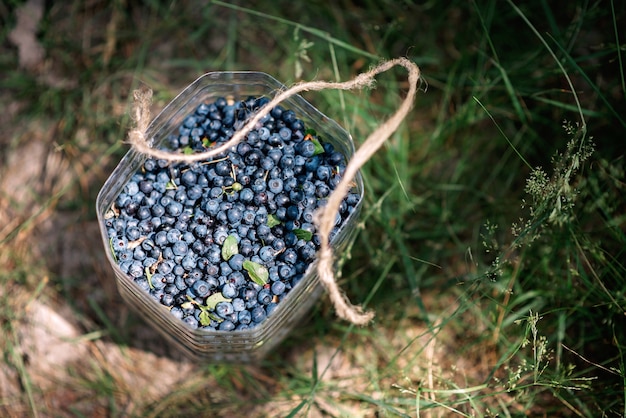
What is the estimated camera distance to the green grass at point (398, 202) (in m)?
1.81

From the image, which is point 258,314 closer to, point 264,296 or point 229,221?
point 264,296

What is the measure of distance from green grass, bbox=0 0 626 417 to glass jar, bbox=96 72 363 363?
0.77 ft

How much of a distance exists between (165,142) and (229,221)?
0.35 metres

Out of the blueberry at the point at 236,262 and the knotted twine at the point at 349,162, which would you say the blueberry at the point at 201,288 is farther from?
the knotted twine at the point at 349,162

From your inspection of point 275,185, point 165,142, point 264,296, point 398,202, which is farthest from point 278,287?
point 398,202

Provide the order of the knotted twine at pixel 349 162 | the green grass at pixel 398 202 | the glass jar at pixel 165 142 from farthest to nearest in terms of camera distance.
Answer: the green grass at pixel 398 202 < the glass jar at pixel 165 142 < the knotted twine at pixel 349 162

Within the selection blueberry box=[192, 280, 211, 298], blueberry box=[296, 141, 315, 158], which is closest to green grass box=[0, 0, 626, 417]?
blueberry box=[296, 141, 315, 158]

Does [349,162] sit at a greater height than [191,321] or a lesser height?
greater

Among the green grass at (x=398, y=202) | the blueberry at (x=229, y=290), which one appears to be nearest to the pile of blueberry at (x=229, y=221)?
the blueberry at (x=229, y=290)

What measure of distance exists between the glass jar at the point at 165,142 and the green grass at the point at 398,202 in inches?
9.2

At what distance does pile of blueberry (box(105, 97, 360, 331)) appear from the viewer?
55.2 inches

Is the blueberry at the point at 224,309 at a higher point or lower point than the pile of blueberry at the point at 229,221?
lower

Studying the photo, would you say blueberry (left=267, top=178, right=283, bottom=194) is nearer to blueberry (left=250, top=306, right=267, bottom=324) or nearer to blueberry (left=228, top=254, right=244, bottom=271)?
blueberry (left=228, top=254, right=244, bottom=271)

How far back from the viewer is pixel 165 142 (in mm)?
1598
